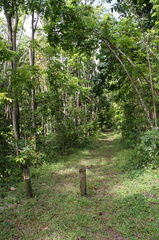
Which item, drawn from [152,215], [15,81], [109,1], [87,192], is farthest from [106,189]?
[109,1]

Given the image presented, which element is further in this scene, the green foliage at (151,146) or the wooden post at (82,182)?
the green foliage at (151,146)

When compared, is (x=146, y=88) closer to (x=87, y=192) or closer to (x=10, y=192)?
(x=87, y=192)

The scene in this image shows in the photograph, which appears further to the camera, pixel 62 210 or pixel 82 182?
pixel 82 182

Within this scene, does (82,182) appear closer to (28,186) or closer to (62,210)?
(62,210)

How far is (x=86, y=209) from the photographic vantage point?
3.88m

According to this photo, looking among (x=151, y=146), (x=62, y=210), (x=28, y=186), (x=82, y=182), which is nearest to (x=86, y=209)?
(x=62, y=210)

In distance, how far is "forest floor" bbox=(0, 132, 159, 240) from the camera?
10.2ft

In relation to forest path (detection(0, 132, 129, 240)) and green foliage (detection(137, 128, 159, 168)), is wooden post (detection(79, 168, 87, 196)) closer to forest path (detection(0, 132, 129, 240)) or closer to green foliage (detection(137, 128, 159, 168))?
forest path (detection(0, 132, 129, 240))

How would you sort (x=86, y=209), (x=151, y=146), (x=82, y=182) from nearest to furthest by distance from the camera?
(x=86, y=209) < (x=82, y=182) < (x=151, y=146)

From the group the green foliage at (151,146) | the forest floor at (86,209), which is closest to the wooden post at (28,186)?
the forest floor at (86,209)

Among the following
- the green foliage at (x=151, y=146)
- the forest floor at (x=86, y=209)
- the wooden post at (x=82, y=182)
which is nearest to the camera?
the forest floor at (x=86, y=209)

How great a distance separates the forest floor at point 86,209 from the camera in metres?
3.10

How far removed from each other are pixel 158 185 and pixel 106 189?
51.7 inches

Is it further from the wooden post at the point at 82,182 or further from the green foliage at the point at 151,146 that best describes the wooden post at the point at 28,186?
the green foliage at the point at 151,146
